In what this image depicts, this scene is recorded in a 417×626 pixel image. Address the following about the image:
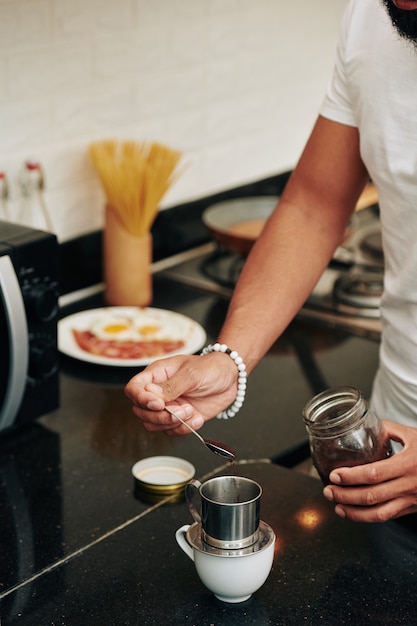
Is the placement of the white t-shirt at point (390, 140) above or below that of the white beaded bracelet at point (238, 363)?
above

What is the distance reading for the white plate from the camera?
1.82 metres

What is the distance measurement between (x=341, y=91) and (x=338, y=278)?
826 mm

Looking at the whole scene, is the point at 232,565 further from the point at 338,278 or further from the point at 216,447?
the point at 338,278

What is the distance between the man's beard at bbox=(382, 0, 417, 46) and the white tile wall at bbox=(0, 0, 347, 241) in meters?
0.83

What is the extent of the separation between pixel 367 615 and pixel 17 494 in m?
0.55

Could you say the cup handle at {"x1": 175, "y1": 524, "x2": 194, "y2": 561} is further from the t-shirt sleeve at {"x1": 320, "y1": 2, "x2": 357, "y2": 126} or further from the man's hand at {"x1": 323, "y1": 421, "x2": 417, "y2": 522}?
the t-shirt sleeve at {"x1": 320, "y1": 2, "x2": 357, "y2": 126}

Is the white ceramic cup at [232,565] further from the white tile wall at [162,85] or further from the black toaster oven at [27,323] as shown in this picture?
the white tile wall at [162,85]

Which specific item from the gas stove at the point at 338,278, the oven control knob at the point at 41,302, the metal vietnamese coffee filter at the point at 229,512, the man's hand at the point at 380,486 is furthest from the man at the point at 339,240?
the gas stove at the point at 338,278

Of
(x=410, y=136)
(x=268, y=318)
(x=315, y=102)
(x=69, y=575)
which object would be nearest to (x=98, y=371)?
(x=268, y=318)

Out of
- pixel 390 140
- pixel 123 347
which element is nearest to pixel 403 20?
pixel 390 140

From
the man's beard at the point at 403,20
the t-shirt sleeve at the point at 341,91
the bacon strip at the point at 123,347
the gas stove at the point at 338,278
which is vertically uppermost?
the man's beard at the point at 403,20

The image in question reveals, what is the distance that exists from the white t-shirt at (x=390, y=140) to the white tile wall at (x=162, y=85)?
69cm

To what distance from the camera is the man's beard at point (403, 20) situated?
1.23 m

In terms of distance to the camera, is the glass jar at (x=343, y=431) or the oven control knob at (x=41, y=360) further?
the oven control knob at (x=41, y=360)
